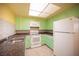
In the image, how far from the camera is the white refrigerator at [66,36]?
3.81 ft

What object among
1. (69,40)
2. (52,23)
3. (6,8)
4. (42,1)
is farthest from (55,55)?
(6,8)

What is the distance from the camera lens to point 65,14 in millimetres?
1191

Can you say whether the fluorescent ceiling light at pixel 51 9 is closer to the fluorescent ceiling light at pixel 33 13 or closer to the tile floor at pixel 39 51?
the fluorescent ceiling light at pixel 33 13

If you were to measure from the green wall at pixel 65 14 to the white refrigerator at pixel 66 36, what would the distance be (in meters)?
0.05

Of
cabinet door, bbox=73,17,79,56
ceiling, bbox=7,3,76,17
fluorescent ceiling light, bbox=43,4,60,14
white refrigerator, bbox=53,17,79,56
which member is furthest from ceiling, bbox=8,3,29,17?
cabinet door, bbox=73,17,79,56

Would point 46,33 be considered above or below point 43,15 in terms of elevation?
below

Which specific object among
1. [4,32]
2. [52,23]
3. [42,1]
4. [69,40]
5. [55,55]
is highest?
[42,1]

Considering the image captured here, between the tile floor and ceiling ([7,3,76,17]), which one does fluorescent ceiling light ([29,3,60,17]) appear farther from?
the tile floor

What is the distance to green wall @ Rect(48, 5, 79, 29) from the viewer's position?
1152mm

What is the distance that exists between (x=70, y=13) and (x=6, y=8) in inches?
33.5

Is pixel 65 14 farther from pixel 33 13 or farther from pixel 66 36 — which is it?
pixel 33 13

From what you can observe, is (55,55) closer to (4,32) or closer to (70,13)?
(70,13)

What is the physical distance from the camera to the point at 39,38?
4.31 ft

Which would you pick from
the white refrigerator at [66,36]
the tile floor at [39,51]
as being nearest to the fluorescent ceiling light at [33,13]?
the white refrigerator at [66,36]
